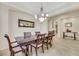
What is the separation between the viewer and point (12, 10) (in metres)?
3.23

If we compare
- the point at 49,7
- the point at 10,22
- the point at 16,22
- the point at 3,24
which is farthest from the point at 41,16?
the point at 3,24

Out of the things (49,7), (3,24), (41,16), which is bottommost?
(3,24)

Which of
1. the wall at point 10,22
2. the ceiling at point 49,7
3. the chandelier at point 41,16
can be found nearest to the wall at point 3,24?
the wall at point 10,22

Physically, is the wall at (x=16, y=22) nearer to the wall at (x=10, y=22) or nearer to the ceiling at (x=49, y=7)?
the wall at (x=10, y=22)

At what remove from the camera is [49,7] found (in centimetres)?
374

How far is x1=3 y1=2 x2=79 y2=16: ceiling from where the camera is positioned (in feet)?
10.6

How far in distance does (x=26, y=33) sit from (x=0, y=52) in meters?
1.24

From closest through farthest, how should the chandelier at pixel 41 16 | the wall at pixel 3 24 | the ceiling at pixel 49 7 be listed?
1. the wall at pixel 3 24
2. the ceiling at pixel 49 7
3. the chandelier at pixel 41 16

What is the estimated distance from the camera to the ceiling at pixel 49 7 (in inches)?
127

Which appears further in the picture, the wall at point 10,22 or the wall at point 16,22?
the wall at point 16,22

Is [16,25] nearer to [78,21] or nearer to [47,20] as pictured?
[47,20]

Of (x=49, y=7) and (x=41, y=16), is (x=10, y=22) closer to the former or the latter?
(x=41, y=16)

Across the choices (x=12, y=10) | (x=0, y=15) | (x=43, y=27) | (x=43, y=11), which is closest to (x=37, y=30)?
(x=43, y=27)

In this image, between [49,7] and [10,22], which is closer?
[10,22]
